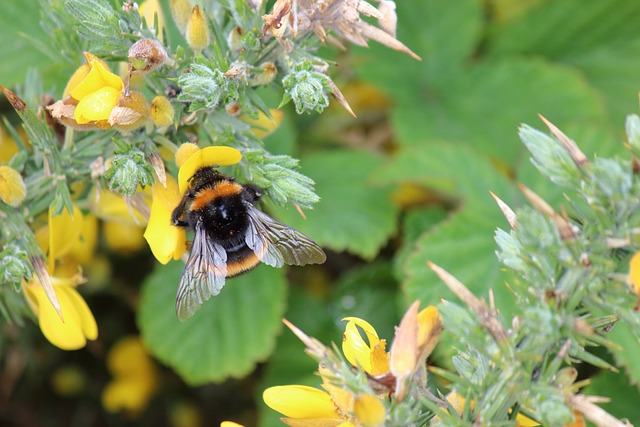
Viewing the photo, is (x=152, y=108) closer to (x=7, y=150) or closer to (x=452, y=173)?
(x=7, y=150)

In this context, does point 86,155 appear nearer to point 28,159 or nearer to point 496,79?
point 28,159

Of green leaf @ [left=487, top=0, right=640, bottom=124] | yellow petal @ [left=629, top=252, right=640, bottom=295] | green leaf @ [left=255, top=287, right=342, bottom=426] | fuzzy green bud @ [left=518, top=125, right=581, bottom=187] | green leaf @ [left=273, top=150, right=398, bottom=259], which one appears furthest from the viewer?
green leaf @ [left=487, top=0, right=640, bottom=124]

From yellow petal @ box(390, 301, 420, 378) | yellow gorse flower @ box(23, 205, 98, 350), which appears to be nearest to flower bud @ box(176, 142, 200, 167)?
yellow gorse flower @ box(23, 205, 98, 350)

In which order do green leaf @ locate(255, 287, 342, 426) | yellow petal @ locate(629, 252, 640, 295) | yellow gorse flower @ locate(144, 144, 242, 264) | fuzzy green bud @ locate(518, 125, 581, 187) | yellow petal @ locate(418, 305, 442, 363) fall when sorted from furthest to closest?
green leaf @ locate(255, 287, 342, 426) → yellow gorse flower @ locate(144, 144, 242, 264) → yellow petal @ locate(418, 305, 442, 363) → fuzzy green bud @ locate(518, 125, 581, 187) → yellow petal @ locate(629, 252, 640, 295)

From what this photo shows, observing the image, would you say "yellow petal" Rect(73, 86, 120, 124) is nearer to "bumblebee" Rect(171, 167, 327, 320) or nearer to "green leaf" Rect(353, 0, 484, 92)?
"bumblebee" Rect(171, 167, 327, 320)

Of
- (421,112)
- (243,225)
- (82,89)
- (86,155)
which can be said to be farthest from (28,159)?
(421,112)

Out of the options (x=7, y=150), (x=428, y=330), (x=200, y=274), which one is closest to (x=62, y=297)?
(x=200, y=274)

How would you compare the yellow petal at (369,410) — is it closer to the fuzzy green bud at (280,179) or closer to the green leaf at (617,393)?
the fuzzy green bud at (280,179)
